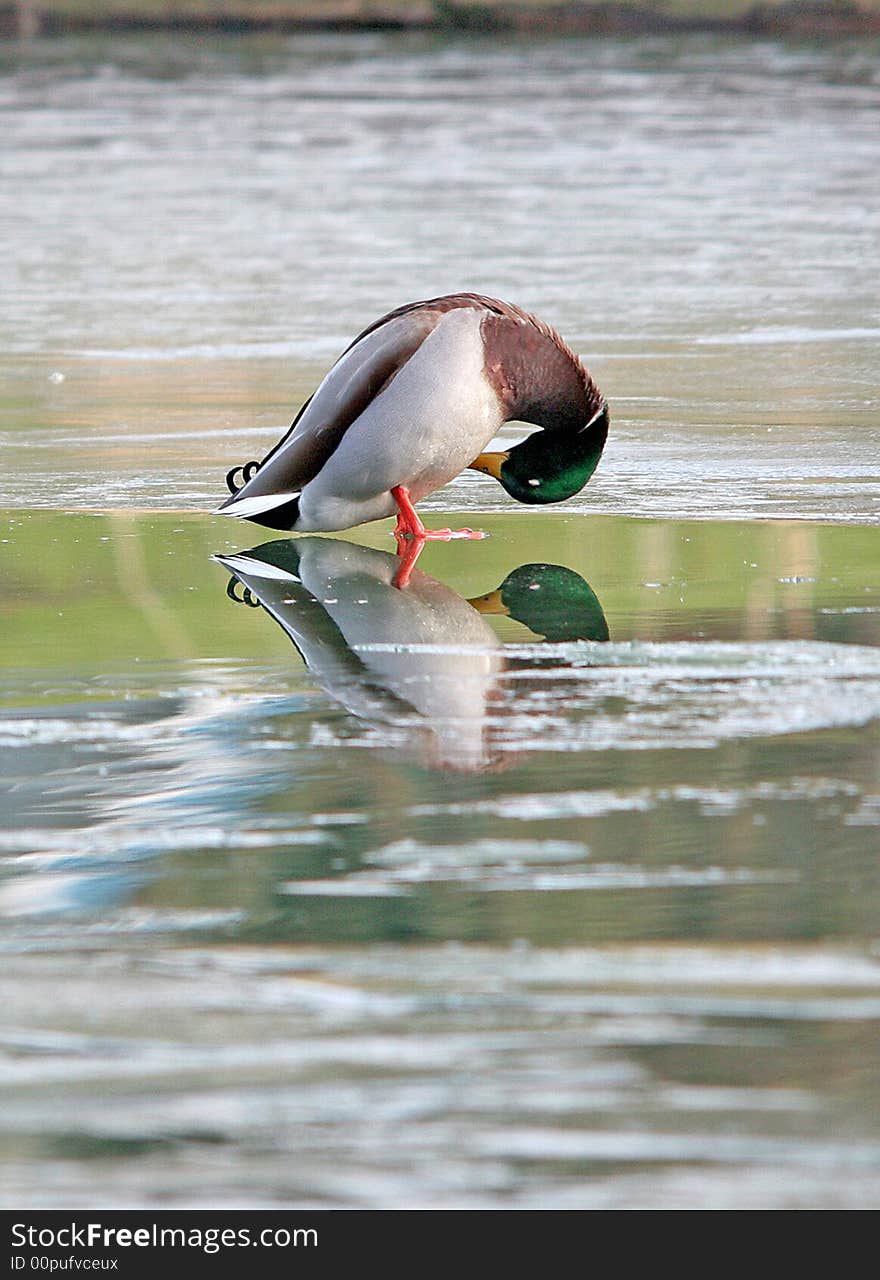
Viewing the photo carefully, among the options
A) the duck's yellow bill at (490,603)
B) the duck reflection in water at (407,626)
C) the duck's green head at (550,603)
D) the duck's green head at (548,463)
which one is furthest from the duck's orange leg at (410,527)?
the duck's yellow bill at (490,603)

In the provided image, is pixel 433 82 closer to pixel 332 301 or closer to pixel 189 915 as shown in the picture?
pixel 332 301

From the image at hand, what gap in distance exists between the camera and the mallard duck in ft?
18.4

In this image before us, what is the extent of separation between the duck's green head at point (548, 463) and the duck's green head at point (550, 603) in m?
0.52

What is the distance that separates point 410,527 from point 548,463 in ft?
1.55

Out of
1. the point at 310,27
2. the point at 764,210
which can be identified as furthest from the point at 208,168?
the point at 310,27

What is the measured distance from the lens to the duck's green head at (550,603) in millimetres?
5066

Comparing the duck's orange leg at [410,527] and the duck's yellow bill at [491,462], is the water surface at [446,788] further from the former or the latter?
the duck's yellow bill at [491,462]

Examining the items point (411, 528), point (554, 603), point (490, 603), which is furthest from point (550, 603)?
point (411, 528)

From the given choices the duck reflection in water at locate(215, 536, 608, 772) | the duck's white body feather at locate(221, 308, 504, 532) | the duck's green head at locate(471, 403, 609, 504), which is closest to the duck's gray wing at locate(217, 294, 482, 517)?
the duck's white body feather at locate(221, 308, 504, 532)

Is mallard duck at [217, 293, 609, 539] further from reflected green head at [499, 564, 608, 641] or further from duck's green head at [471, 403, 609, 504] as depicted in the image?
reflected green head at [499, 564, 608, 641]

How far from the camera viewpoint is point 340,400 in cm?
568

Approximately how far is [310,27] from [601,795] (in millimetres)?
28197

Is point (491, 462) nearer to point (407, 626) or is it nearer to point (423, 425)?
point (423, 425)

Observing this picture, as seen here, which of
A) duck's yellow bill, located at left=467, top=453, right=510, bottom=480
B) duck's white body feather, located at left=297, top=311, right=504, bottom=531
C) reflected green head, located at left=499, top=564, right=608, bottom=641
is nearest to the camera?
reflected green head, located at left=499, top=564, right=608, bottom=641
